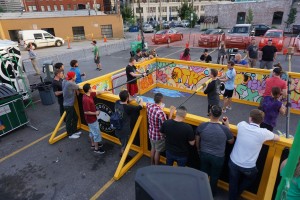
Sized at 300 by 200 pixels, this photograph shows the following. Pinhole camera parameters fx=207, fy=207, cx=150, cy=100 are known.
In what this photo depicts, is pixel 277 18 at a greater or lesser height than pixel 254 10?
lesser

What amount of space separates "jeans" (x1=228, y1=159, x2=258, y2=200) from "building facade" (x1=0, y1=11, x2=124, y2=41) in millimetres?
34247

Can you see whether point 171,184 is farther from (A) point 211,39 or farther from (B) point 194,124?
(A) point 211,39

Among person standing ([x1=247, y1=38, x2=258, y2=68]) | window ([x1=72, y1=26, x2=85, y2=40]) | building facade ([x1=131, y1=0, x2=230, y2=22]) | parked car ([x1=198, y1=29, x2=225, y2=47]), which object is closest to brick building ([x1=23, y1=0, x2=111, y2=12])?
building facade ([x1=131, y1=0, x2=230, y2=22])

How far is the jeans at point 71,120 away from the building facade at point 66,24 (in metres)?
29.5

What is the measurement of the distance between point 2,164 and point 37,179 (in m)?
1.43

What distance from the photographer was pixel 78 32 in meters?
34.5

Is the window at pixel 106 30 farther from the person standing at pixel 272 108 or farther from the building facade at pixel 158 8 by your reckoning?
the building facade at pixel 158 8

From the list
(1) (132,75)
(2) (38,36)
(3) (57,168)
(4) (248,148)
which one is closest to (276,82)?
(4) (248,148)

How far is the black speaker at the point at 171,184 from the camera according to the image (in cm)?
178

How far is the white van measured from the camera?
25.9 metres

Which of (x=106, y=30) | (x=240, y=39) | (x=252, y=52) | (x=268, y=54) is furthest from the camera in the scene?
(x=106, y=30)

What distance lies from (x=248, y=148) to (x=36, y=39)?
2944 cm

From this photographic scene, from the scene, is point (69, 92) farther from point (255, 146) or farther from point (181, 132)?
point (255, 146)

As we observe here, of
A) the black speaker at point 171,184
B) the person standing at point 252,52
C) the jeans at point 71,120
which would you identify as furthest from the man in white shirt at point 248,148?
the person standing at point 252,52
